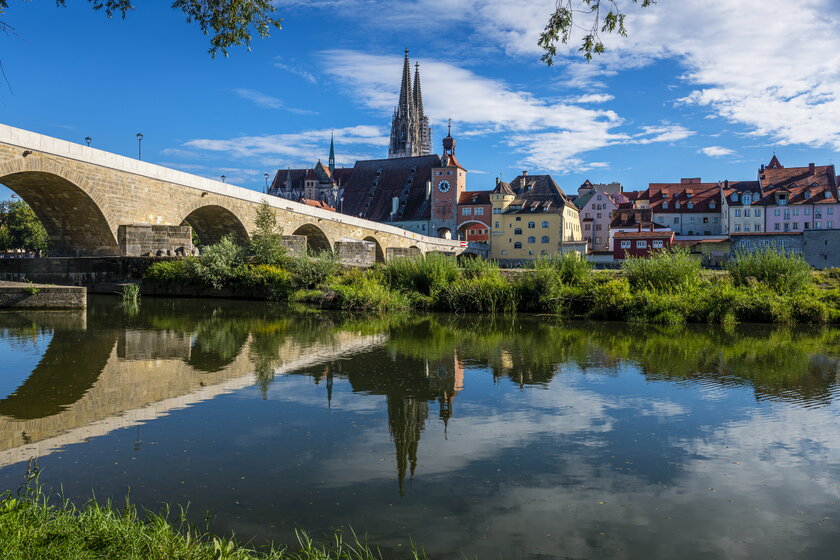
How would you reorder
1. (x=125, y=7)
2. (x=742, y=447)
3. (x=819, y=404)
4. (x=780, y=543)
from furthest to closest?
1. (x=125, y=7)
2. (x=819, y=404)
3. (x=742, y=447)
4. (x=780, y=543)

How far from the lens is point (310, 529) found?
2936 millimetres

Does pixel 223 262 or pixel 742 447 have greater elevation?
pixel 223 262

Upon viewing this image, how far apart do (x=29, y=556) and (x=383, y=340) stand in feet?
22.9

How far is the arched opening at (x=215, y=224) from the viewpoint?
1083 inches

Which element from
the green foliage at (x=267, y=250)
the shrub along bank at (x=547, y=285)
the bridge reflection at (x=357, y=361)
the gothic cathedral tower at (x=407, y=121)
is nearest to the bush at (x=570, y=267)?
the shrub along bank at (x=547, y=285)

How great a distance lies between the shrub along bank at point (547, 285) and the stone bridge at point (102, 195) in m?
3.48

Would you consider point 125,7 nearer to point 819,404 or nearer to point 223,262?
point 819,404

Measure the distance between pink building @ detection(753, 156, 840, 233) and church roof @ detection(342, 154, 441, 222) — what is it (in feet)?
130

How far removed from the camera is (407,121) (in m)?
116

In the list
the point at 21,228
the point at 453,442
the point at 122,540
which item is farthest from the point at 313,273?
the point at 21,228

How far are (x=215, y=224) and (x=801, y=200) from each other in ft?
203

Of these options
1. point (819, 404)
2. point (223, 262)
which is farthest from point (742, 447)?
point (223, 262)

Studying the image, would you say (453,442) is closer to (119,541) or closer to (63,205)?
(119,541)

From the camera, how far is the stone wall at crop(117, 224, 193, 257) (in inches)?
797
